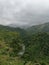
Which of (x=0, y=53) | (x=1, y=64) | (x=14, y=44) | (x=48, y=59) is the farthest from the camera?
(x=48, y=59)

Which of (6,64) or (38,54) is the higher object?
(6,64)

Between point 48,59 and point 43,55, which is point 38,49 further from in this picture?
point 48,59

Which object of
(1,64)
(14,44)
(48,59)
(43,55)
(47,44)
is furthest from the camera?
(47,44)

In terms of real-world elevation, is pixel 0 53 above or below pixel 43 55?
above

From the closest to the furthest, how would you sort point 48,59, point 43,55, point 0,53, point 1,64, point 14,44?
point 1,64 → point 0,53 → point 14,44 → point 48,59 → point 43,55

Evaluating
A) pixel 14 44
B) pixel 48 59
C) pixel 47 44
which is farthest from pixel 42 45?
pixel 14 44

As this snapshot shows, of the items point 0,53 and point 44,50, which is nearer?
point 0,53

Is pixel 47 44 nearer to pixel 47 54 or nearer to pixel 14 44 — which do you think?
pixel 47 54

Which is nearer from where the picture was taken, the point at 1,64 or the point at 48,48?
the point at 1,64

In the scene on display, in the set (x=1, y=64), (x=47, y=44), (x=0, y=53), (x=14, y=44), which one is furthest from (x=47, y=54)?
(x=1, y=64)
